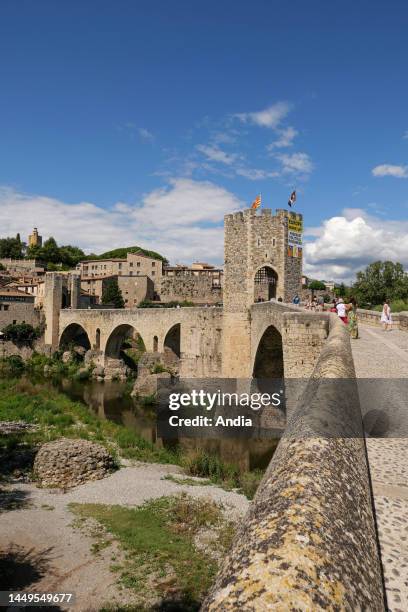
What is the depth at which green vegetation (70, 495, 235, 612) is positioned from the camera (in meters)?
8.02

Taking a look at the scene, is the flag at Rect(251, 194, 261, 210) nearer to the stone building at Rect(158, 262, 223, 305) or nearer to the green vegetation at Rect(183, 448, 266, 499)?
the green vegetation at Rect(183, 448, 266, 499)

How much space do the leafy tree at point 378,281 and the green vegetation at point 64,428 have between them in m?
25.7

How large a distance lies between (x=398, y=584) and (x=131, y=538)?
29.8ft

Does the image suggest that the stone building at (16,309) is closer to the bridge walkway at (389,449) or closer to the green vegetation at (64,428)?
the green vegetation at (64,428)

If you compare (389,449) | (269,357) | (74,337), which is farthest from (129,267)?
(389,449)

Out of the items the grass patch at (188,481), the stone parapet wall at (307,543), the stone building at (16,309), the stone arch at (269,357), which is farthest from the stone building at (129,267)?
the stone parapet wall at (307,543)

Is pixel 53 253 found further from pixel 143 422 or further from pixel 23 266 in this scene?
pixel 143 422

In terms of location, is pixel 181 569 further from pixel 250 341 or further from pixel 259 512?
pixel 250 341

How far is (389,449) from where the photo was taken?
4.45 metres

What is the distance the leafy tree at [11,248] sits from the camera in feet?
296

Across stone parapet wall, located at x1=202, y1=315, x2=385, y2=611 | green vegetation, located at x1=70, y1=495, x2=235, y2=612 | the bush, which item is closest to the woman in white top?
green vegetation, located at x1=70, y1=495, x2=235, y2=612

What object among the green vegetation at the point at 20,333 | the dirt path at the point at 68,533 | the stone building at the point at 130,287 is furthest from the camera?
the stone building at the point at 130,287

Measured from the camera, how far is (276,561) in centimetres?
140

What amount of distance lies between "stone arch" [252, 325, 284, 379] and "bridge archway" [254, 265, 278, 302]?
109 inches
